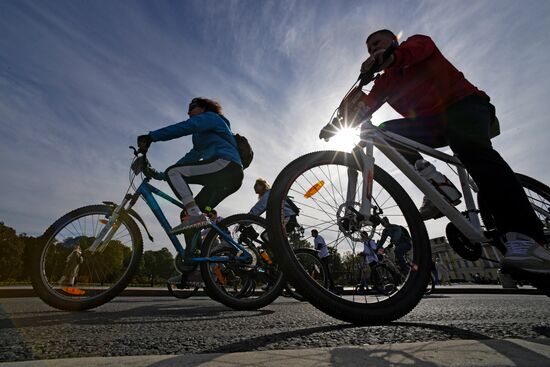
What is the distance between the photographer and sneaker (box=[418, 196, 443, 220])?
2.17 m

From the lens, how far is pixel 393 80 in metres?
2.28

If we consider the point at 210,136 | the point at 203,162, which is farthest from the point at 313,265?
the point at 210,136

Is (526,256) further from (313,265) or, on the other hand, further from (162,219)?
(162,219)

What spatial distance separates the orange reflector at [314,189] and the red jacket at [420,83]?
713mm

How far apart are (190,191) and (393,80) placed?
226cm

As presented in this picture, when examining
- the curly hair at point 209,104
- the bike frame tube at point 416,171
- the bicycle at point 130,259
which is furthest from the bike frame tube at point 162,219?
the bike frame tube at point 416,171

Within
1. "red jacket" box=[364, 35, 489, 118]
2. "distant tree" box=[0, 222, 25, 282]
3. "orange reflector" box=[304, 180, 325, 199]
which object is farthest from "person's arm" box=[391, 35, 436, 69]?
"distant tree" box=[0, 222, 25, 282]

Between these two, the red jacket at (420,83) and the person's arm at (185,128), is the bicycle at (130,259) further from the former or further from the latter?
the red jacket at (420,83)

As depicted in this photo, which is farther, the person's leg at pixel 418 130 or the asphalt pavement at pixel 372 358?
the person's leg at pixel 418 130

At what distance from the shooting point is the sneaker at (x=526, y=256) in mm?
1536

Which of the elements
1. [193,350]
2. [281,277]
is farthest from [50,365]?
[281,277]

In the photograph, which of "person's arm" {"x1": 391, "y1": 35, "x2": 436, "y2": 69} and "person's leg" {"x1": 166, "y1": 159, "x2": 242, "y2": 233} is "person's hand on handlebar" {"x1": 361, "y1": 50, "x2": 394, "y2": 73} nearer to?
"person's arm" {"x1": 391, "y1": 35, "x2": 436, "y2": 69}

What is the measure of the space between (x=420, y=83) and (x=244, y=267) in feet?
8.12

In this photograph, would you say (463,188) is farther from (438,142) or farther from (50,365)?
(50,365)
